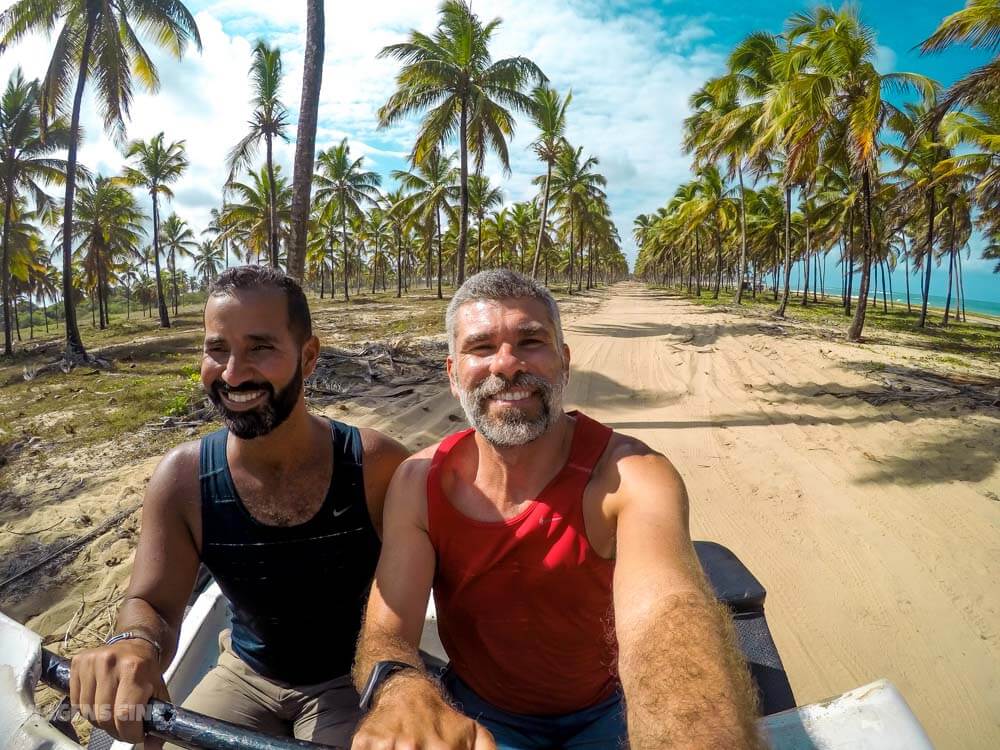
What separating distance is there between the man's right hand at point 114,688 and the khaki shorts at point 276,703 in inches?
21.5

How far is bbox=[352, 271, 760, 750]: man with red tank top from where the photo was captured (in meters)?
1.46

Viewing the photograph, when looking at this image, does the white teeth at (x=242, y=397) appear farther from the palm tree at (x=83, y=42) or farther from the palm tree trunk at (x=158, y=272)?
the palm tree trunk at (x=158, y=272)

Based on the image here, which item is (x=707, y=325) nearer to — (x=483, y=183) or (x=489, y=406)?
(x=489, y=406)

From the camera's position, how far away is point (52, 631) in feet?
10.2

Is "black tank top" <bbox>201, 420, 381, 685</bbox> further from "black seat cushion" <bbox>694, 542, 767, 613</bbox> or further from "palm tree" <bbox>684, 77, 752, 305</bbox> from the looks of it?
"palm tree" <bbox>684, 77, 752, 305</bbox>

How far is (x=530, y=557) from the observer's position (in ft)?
5.32

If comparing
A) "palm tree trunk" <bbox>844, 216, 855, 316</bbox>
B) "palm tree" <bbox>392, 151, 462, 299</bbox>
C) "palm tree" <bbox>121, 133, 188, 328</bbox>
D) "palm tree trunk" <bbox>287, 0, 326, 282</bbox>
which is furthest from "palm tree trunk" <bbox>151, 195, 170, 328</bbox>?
"palm tree trunk" <bbox>844, 216, 855, 316</bbox>

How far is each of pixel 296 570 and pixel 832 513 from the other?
14.5 feet

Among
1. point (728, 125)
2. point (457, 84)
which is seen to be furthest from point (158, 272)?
point (728, 125)

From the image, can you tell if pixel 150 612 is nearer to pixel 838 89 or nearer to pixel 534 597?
pixel 534 597

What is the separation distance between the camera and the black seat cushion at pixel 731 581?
1883 millimetres

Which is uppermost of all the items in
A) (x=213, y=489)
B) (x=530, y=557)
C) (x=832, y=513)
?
(x=213, y=489)

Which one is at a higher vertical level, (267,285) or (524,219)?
(524,219)

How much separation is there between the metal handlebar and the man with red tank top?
1.07 ft
